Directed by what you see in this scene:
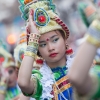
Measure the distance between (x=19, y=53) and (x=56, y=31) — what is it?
5.69 ft

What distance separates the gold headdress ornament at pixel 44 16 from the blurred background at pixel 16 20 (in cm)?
728

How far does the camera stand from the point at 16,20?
64.8ft

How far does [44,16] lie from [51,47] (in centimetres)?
31

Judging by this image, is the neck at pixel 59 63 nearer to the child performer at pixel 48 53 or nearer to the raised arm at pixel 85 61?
the child performer at pixel 48 53

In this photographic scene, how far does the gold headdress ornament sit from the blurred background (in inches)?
287

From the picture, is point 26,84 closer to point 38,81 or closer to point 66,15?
point 38,81

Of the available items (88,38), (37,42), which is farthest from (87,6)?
(88,38)

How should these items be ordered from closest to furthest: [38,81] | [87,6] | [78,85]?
[78,85] → [87,6] → [38,81]

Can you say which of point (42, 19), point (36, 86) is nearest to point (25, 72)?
point (36, 86)

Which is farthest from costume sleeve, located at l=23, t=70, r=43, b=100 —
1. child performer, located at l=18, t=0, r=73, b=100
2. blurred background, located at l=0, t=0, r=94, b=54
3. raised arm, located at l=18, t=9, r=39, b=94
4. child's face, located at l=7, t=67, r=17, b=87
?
blurred background, located at l=0, t=0, r=94, b=54

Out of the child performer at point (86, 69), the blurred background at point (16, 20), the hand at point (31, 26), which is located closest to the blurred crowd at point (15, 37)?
the blurred background at point (16, 20)

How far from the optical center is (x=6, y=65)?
6.31 metres

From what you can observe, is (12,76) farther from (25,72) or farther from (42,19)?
(25,72)

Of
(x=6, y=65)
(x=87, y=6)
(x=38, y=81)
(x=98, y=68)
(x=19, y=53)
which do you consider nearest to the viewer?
(x=98, y=68)
